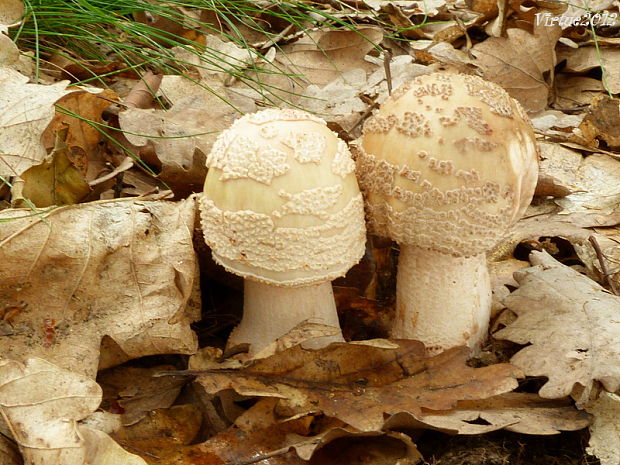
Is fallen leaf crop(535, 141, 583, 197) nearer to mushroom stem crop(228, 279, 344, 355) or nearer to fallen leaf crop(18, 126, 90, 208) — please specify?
mushroom stem crop(228, 279, 344, 355)

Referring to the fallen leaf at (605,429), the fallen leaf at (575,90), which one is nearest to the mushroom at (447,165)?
the fallen leaf at (605,429)

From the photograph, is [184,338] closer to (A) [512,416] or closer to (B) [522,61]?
(A) [512,416]

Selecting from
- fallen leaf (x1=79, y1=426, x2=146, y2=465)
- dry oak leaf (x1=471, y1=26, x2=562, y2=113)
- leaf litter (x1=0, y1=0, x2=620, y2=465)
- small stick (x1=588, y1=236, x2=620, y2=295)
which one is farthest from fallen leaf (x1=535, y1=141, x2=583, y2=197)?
fallen leaf (x1=79, y1=426, x2=146, y2=465)

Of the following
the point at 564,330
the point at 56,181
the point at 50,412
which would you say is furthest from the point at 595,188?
the point at 50,412

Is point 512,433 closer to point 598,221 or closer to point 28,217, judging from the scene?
point 598,221

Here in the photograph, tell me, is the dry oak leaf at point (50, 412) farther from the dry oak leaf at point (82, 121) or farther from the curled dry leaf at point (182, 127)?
the dry oak leaf at point (82, 121)

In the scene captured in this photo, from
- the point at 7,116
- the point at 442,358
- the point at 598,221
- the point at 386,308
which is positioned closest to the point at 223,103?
the point at 7,116
